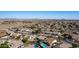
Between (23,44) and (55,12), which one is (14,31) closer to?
(23,44)

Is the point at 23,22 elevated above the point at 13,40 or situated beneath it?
elevated above

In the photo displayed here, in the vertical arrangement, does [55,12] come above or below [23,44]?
above
